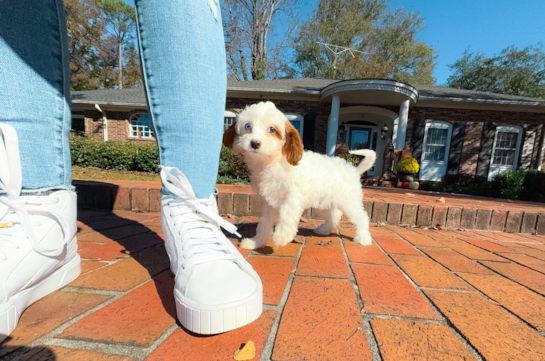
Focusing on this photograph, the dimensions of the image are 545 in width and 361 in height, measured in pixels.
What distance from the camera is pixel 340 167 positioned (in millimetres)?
1928

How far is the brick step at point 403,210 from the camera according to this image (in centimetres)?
276

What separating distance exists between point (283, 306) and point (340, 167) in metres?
1.24

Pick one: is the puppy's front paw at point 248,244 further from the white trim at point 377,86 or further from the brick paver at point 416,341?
the white trim at point 377,86

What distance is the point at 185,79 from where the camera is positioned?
114 cm

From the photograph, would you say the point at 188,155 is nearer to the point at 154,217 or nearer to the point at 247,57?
the point at 154,217

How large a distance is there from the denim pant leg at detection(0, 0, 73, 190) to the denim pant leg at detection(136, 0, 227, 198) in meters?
0.37

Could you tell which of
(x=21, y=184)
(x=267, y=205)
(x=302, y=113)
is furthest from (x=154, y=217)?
(x=302, y=113)

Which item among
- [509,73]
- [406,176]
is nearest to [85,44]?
[406,176]

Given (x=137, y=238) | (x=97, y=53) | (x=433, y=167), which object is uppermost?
(x=97, y=53)

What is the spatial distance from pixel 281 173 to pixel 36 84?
1.26m

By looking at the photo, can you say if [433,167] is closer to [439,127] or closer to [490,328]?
[439,127]

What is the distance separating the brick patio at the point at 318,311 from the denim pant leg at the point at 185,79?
581 mm

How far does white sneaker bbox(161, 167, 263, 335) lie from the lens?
0.78m

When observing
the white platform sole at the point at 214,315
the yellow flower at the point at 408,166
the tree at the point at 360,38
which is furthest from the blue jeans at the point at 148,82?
the tree at the point at 360,38
